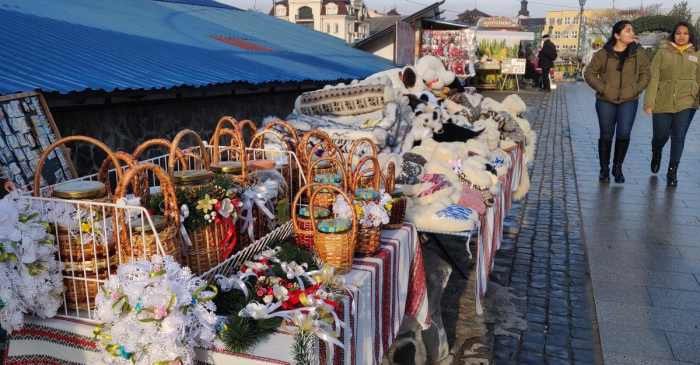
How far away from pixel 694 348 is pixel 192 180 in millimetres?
3200

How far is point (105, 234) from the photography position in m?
1.96

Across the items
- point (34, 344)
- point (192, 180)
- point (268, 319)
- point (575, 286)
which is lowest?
point (575, 286)

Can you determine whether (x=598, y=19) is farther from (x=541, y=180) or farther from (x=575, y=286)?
(x=575, y=286)

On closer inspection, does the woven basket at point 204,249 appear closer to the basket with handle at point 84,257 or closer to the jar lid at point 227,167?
the basket with handle at point 84,257

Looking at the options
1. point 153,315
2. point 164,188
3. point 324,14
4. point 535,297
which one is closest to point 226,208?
point 164,188

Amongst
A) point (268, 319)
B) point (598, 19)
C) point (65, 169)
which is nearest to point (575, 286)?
point (268, 319)

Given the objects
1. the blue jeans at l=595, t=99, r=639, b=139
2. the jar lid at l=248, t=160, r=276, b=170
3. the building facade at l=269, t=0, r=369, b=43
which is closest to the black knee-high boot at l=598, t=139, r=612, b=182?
the blue jeans at l=595, t=99, r=639, b=139

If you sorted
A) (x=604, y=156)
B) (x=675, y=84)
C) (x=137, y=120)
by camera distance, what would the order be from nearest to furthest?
(x=137, y=120) → (x=675, y=84) → (x=604, y=156)

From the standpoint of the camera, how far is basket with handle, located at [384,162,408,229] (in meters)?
3.14

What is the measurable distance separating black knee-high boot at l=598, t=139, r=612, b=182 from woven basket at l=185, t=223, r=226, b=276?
7.05 meters

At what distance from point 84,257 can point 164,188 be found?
375 mm

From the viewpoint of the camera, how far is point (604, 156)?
8.20 metres

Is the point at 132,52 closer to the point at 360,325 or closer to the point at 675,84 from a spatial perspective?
the point at 360,325

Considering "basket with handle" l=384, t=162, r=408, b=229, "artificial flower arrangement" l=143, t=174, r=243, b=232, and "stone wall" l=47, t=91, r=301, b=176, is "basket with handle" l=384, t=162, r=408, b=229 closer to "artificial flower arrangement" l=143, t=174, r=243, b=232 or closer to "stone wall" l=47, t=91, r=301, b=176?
"artificial flower arrangement" l=143, t=174, r=243, b=232
